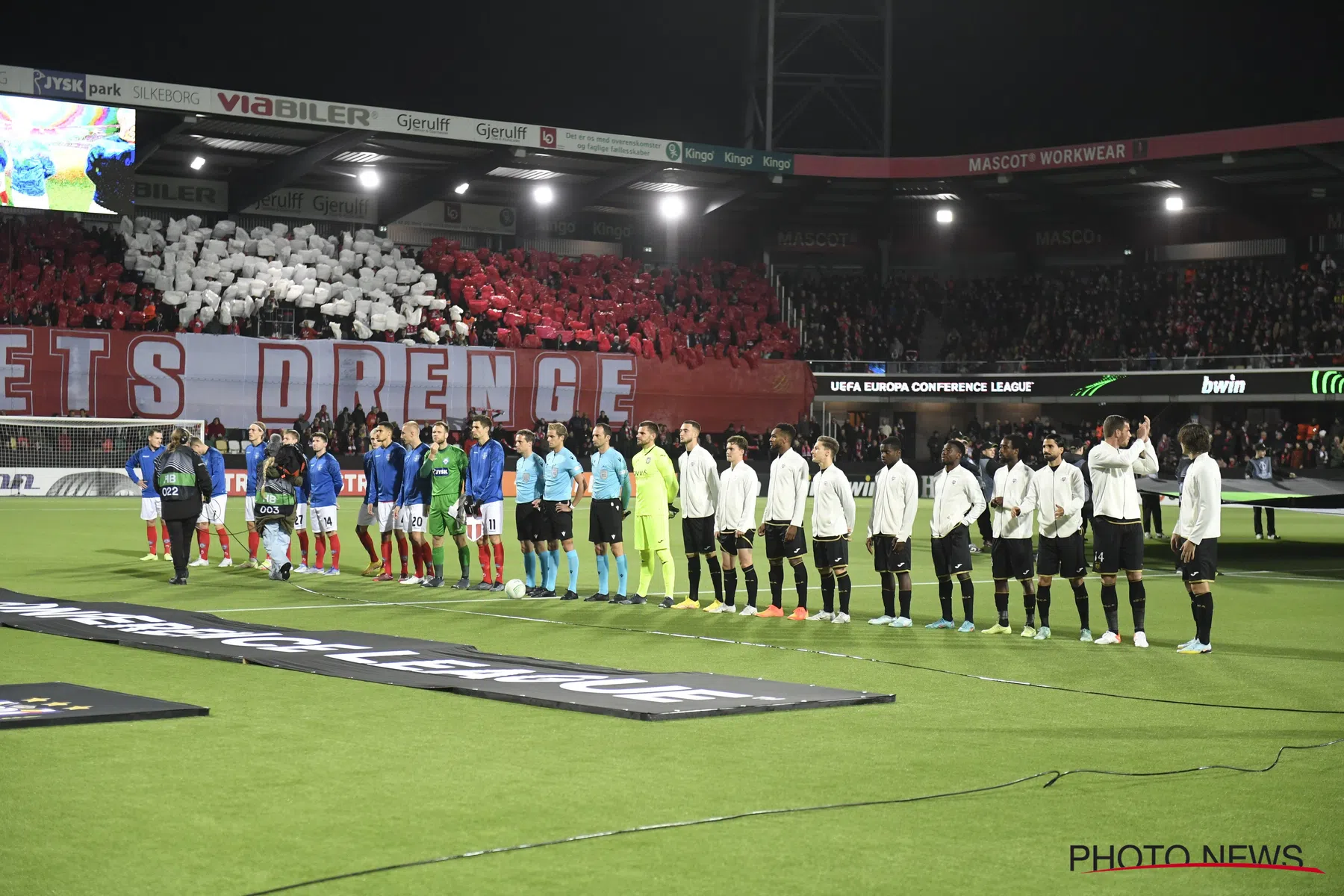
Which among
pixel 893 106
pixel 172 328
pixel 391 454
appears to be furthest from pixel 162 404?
pixel 893 106

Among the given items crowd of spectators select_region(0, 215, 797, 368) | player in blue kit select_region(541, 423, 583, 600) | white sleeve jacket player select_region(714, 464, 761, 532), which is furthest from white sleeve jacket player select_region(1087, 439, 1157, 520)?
crowd of spectators select_region(0, 215, 797, 368)

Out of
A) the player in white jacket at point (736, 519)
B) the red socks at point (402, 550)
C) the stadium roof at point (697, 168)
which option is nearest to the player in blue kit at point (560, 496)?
the player in white jacket at point (736, 519)

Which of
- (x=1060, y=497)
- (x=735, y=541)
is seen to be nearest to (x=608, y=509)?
(x=735, y=541)

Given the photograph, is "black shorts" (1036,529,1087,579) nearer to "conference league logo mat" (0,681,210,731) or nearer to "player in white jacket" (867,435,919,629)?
"player in white jacket" (867,435,919,629)

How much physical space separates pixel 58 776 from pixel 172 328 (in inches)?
1368

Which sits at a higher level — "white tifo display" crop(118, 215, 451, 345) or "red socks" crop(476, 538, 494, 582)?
"white tifo display" crop(118, 215, 451, 345)

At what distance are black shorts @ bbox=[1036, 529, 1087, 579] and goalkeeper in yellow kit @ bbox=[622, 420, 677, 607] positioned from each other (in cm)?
453

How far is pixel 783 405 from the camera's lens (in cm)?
4891

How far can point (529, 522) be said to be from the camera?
57.3 ft

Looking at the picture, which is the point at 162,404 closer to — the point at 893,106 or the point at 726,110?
the point at 726,110

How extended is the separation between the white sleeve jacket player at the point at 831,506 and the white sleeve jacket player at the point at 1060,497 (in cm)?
210

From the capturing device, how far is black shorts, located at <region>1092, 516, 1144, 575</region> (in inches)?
532

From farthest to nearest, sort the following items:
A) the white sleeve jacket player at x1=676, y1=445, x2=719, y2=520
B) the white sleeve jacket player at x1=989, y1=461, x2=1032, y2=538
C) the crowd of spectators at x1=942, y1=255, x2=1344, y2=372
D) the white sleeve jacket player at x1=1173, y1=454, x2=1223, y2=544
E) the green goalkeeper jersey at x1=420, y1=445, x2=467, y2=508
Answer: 1. the crowd of spectators at x1=942, y1=255, x2=1344, y2=372
2. the green goalkeeper jersey at x1=420, y1=445, x2=467, y2=508
3. the white sleeve jacket player at x1=676, y1=445, x2=719, y2=520
4. the white sleeve jacket player at x1=989, y1=461, x2=1032, y2=538
5. the white sleeve jacket player at x1=1173, y1=454, x2=1223, y2=544

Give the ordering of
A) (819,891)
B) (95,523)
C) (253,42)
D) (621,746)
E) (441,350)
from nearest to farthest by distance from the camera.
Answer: (819,891) → (621,746) → (95,523) → (441,350) → (253,42)
